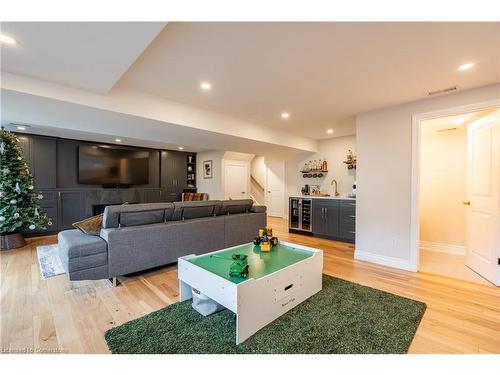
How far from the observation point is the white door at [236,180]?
23.8 ft

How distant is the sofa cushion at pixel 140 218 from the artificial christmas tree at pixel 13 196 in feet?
9.48

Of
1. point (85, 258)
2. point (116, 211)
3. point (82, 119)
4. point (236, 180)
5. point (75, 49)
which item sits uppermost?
point (75, 49)

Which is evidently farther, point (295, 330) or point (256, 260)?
point (256, 260)

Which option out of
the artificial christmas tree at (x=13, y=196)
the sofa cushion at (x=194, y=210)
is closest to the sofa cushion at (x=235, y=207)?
the sofa cushion at (x=194, y=210)

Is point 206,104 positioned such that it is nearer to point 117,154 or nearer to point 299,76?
point 299,76

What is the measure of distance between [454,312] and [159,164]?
6.99 meters

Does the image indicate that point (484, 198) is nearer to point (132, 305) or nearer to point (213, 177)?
point (132, 305)

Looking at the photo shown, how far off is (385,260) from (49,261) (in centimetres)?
488

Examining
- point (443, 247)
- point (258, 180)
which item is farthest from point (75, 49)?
point (258, 180)

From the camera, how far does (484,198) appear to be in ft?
9.44

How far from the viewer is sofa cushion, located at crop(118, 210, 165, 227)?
104 inches

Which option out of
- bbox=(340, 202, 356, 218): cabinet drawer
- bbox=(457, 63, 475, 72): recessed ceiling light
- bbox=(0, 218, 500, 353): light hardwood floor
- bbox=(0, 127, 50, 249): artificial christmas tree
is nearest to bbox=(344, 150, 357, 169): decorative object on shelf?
bbox=(340, 202, 356, 218): cabinet drawer

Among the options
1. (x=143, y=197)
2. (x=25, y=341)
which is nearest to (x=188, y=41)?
(x=25, y=341)

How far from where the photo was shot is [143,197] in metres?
6.64
